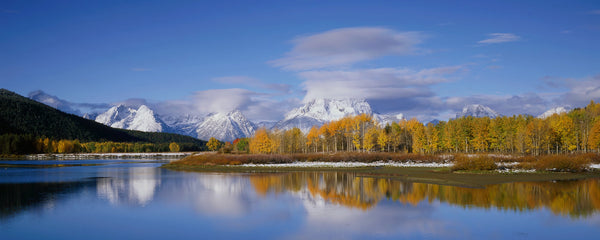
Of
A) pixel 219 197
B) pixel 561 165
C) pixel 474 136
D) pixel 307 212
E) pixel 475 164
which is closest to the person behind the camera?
pixel 307 212

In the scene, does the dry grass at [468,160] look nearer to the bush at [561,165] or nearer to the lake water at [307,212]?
the bush at [561,165]

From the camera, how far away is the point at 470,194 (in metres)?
28.5

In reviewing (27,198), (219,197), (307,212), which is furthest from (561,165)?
(27,198)

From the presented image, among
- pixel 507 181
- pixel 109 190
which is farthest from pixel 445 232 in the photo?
pixel 109 190

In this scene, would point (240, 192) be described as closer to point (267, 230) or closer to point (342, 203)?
point (342, 203)

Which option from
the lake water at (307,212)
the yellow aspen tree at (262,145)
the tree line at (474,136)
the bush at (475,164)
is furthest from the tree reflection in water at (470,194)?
the yellow aspen tree at (262,145)

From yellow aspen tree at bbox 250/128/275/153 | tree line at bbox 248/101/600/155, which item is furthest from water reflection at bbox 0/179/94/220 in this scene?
yellow aspen tree at bbox 250/128/275/153

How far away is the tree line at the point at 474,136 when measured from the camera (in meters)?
86.8

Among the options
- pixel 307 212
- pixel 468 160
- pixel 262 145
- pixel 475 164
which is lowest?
pixel 307 212

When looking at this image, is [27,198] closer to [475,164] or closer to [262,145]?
[475,164]

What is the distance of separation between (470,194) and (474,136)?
79868 millimetres

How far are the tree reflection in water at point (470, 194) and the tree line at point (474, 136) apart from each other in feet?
182

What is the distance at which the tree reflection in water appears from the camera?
955 inches

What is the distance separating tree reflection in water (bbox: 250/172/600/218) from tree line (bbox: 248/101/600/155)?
55.5 metres
